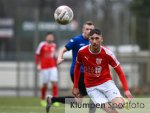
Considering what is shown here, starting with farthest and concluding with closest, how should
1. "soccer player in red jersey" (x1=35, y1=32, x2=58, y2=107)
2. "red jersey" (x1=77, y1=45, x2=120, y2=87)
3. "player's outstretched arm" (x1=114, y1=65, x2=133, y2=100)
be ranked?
"soccer player in red jersey" (x1=35, y1=32, x2=58, y2=107) → "red jersey" (x1=77, y1=45, x2=120, y2=87) → "player's outstretched arm" (x1=114, y1=65, x2=133, y2=100)

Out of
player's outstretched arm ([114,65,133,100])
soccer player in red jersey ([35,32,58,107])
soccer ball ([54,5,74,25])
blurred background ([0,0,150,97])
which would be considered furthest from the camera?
blurred background ([0,0,150,97])

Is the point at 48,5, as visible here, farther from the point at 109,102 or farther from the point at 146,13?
the point at 109,102

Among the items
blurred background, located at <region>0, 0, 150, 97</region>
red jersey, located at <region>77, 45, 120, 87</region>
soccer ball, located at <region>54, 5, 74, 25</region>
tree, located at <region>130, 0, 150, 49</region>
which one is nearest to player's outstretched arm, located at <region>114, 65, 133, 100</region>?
red jersey, located at <region>77, 45, 120, 87</region>

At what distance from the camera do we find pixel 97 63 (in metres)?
12.1

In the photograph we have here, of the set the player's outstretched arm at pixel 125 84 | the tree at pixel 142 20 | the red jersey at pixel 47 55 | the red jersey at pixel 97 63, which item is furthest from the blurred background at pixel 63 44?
the player's outstretched arm at pixel 125 84

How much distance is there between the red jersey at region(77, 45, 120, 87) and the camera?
475 inches

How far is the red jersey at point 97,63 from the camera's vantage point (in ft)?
39.6

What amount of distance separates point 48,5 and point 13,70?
7568mm

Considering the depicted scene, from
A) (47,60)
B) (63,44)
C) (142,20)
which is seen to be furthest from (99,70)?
(142,20)

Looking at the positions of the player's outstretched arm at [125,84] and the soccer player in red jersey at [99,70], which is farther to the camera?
the soccer player in red jersey at [99,70]

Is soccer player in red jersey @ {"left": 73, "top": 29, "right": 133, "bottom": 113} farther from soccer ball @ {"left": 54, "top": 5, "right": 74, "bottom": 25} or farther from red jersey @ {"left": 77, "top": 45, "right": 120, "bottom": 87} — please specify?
soccer ball @ {"left": 54, "top": 5, "right": 74, "bottom": 25}

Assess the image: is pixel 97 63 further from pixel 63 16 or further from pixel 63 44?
pixel 63 44

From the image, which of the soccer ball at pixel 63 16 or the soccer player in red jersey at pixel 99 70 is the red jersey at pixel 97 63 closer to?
the soccer player in red jersey at pixel 99 70

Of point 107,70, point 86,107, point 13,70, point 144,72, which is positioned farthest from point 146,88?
point 107,70
